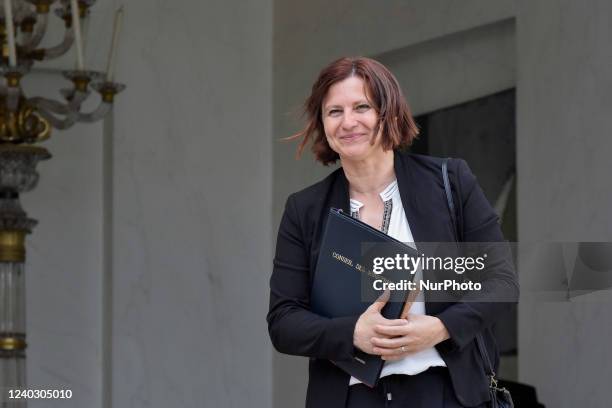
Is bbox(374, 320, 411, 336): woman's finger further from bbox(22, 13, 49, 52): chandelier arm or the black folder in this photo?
bbox(22, 13, 49, 52): chandelier arm

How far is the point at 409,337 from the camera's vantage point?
230 cm

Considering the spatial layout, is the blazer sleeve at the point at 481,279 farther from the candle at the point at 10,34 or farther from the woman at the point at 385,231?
the candle at the point at 10,34

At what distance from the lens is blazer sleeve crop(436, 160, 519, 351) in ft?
7.68

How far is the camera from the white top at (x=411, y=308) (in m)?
2.34

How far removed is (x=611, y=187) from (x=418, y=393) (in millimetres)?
2645

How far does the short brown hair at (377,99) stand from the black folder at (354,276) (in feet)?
0.64

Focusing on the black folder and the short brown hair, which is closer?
the black folder

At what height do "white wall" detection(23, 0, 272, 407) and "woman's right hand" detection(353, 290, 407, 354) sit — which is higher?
"white wall" detection(23, 0, 272, 407)

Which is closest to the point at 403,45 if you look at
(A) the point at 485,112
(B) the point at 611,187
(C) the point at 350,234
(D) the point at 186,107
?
(A) the point at 485,112

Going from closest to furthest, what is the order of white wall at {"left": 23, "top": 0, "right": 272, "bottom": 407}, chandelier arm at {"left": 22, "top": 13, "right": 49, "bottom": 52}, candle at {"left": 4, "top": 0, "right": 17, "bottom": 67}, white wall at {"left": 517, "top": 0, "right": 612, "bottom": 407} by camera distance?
candle at {"left": 4, "top": 0, "right": 17, "bottom": 67}, chandelier arm at {"left": 22, "top": 13, "right": 49, "bottom": 52}, white wall at {"left": 517, "top": 0, "right": 612, "bottom": 407}, white wall at {"left": 23, "top": 0, "right": 272, "bottom": 407}

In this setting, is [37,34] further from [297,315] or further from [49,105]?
[297,315]

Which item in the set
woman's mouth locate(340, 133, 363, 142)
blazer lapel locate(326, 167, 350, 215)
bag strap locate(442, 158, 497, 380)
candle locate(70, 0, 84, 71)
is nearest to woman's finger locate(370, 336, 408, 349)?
bag strap locate(442, 158, 497, 380)

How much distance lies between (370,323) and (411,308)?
97mm

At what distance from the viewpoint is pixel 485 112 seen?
5.71 metres
